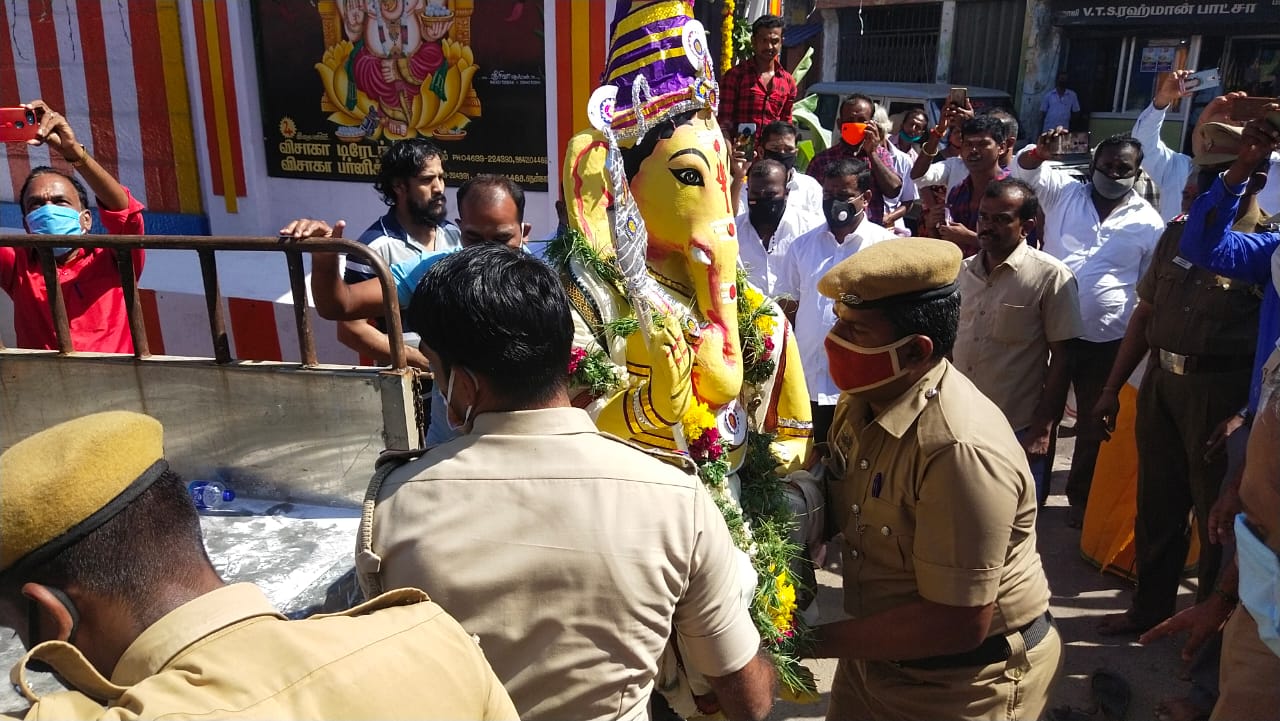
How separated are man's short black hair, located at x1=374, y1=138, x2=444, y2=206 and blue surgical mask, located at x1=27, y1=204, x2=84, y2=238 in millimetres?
1278

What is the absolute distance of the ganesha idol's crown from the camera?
7.51 ft

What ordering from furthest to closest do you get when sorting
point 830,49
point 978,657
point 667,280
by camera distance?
point 830,49 → point 667,280 → point 978,657

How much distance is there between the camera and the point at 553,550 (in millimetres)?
1345

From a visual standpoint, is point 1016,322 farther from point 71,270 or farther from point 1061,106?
→ point 1061,106

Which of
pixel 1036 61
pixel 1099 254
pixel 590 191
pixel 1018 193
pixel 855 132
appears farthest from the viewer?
pixel 1036 61

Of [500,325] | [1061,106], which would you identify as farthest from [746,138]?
[1061,106]

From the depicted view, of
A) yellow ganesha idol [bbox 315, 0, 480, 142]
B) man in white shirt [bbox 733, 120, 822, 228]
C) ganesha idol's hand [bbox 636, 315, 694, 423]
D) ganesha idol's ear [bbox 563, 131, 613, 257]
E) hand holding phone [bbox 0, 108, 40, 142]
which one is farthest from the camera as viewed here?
yellow ganesha idol [bbox 315, 0, 480, 142]

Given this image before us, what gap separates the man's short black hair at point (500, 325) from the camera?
144 cm

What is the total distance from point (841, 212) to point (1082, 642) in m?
2.28

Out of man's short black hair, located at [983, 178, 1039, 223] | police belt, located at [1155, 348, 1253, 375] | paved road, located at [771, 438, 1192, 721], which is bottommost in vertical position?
paved road, located at [771, 438, 1192, 721]

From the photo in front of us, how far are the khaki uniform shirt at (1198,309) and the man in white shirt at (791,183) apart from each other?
76.3 inches

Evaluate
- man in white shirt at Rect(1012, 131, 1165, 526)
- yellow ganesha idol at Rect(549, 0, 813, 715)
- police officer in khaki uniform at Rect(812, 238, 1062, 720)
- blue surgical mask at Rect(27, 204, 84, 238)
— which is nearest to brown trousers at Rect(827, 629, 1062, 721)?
police officer in khaki uniform at Rect(812, 238, 1062, 720)

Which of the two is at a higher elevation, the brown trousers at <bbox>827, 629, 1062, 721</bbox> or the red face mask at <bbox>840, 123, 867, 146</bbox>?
the red face mask at <bbox>840, 123, 867, 146</bbox>

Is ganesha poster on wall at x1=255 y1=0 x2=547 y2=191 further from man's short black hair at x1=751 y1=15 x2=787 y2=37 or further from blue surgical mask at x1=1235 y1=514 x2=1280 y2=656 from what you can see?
blue surgical mask at x1=1235 y1=514 x2=1280 y2=656
